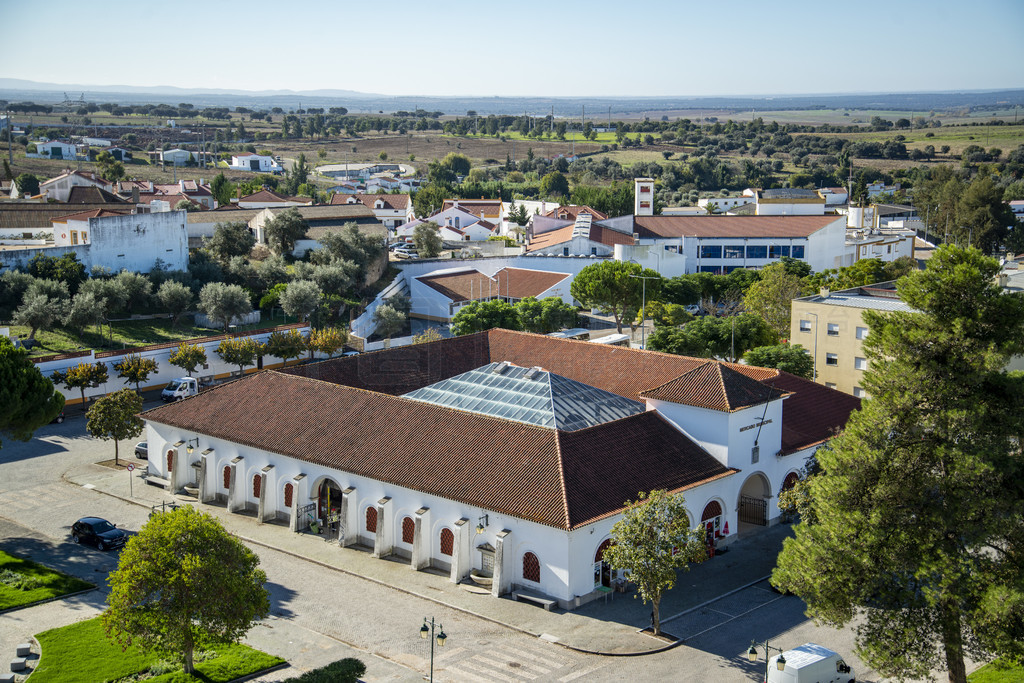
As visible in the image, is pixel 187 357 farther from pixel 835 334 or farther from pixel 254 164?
pixel 254 164

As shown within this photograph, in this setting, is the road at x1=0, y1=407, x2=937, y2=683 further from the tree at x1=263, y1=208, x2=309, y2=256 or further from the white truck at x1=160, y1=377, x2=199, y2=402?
the tree at x1=263, y1=208, x2=309, y2=256

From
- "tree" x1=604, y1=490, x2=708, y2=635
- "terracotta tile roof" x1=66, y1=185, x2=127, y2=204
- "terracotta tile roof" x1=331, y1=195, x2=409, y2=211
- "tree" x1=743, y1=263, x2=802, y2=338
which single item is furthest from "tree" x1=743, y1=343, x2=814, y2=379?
"terracotta tile roof" x1=331, y1=195, x2=409, y2=211

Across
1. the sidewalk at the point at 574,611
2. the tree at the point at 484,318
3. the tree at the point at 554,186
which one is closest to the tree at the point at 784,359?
the sidewalk at the point at 574,611

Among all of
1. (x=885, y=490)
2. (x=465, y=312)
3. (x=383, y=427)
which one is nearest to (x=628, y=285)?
(x=465, y=312)

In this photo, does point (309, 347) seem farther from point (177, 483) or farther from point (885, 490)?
point (885, 490)

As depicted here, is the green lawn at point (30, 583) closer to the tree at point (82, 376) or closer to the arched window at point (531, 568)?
the arched window at point (531, 568)
